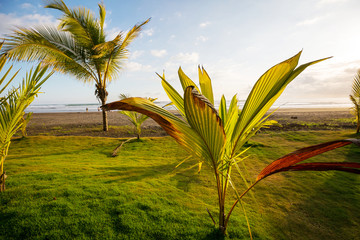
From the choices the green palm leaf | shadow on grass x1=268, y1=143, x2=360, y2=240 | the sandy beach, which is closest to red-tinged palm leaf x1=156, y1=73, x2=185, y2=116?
the green palm leaf

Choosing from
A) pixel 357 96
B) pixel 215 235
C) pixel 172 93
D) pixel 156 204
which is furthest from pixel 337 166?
pixel 357 96

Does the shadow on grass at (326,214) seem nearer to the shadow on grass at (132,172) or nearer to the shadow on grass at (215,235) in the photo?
the shadow on grass at (215,235)

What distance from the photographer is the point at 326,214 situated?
1851mm

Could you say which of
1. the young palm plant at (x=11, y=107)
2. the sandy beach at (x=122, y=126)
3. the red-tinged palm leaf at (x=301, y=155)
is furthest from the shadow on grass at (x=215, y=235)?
the sandy beach at (x=122, y=126)

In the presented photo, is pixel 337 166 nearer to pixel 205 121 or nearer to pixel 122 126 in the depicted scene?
pixel 205 121

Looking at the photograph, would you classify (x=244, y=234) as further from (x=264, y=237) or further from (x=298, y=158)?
(x=298, y=158)

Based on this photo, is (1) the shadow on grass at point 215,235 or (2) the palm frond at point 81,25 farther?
(2) the palm frond at point 81,25

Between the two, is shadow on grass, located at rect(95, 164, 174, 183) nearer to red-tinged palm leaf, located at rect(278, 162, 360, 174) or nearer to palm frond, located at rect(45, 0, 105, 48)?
red-tinged palm leaf, located at rect(278, 162, 360, 174)

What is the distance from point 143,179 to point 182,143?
181cm

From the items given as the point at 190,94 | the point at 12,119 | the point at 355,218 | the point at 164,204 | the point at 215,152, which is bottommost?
the point at 355,218

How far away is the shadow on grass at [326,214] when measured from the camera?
1577mm

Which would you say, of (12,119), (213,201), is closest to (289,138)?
(213,201)

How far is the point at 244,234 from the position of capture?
1.48 meters

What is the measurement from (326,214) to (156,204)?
1.85 meters
